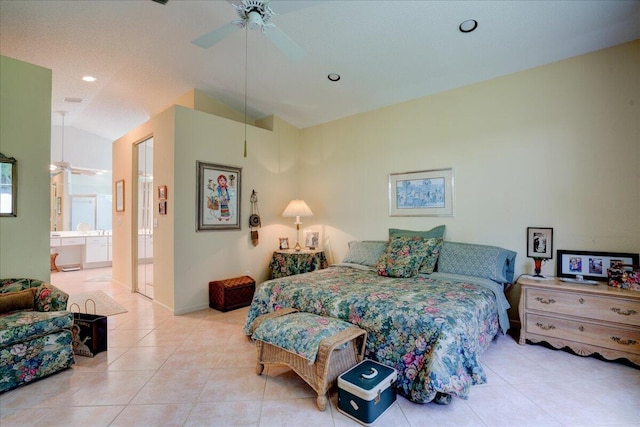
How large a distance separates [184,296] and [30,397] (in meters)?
1.82

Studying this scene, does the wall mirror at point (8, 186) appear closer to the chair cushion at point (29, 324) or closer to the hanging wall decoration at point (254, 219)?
the chair cushion at point (29, 324)

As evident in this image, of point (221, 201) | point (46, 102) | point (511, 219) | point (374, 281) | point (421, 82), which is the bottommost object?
point (374, 281)

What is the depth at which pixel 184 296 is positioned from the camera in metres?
3.82

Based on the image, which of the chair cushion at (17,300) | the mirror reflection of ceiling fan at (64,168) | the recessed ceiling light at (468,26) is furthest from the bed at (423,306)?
the mirror reflection of ceiling fan at (64,168)

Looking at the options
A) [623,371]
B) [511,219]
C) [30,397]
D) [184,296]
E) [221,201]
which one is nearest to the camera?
[30,397]

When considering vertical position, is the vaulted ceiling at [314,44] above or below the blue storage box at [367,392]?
above

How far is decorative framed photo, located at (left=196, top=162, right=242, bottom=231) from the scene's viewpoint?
13.1ft

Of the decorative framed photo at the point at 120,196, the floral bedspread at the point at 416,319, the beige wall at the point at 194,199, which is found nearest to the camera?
the floral bedspread at the point at 416,319

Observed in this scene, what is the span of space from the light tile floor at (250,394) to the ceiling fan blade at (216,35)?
256 centimetres

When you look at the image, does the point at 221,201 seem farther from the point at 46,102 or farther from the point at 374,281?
the point at 374,281

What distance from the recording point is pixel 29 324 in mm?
2191

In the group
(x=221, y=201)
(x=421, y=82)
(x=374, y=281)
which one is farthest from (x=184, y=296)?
(x=421, y=82)

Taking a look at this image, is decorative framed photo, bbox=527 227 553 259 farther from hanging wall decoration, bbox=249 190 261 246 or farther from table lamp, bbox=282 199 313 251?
hanging wall decoration, bbox=249 190 261 246

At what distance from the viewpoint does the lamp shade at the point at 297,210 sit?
185 inches
